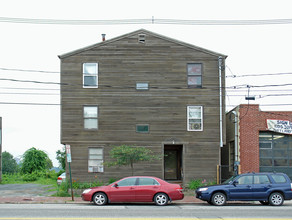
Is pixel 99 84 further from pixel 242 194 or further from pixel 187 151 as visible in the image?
pixel 242 194

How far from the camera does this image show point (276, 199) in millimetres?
20469

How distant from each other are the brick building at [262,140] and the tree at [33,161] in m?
30.4

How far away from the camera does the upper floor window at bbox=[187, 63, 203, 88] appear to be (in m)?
27.1

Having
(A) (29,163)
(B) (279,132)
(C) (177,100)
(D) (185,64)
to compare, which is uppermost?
(D) (185,64)

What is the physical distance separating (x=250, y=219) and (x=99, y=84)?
47.7ft

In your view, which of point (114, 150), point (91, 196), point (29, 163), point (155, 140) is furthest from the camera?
point (29, 163)

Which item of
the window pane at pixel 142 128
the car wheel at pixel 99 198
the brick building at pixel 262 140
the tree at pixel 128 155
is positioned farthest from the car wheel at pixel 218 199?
the window pane at pixel 142 128

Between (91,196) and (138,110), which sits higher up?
(138,110)

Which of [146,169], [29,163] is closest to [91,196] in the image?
[146,169]

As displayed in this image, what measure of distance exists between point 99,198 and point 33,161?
33.5 m

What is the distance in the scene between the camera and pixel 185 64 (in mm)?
27125

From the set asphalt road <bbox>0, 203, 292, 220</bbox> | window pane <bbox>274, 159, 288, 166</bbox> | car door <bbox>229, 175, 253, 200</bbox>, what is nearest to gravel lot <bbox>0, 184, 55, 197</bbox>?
asphalt road <bbox>0, 203, 292, 220</bbox>

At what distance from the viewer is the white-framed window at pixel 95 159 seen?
87.2 feet

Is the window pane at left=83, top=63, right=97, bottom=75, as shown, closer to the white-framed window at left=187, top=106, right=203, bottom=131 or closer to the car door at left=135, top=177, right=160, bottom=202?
the white-framed window at left=187, top=106, right=203, bottom=131
